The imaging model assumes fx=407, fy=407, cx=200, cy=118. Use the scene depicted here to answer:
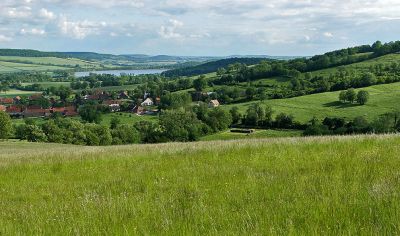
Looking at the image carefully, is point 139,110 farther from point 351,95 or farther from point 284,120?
point 351,95

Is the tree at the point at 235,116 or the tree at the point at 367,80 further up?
the tree at the point at 367,80

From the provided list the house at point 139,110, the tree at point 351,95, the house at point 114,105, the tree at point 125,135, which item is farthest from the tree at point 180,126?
the house at point 114,105

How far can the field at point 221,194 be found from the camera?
15.1 ft

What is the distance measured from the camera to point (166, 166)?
10094mm

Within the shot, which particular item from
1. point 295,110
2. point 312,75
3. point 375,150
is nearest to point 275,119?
point 295,110

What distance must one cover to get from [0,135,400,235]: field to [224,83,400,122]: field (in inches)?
4292

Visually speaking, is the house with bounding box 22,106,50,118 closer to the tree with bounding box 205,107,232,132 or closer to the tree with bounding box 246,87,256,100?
the tree with bounding box 246,87,256,100

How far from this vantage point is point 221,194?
6453 millimetres

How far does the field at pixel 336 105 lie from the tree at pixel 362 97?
Result: 1503 mm

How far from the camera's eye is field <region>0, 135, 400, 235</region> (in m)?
4.59

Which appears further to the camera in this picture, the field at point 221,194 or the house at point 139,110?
the house at point 139,110

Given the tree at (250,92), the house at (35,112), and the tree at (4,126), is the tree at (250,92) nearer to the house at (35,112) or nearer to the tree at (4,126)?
the house at (35,112)

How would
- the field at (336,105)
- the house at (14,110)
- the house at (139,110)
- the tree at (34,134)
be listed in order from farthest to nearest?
the house at (14,110) < the house at (139,110) < the field at (336,105) < the tree at (34,134)

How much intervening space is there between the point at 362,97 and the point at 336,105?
26.7ft
